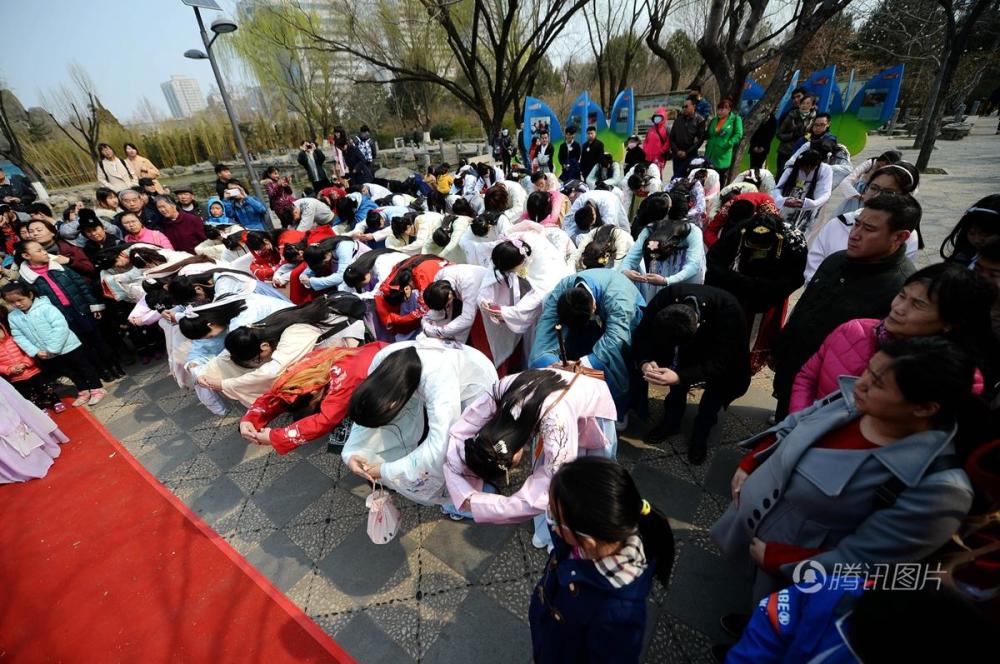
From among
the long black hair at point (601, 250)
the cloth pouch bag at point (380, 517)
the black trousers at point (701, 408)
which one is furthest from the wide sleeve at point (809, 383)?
the cloth pouch bag at point (380, 517)

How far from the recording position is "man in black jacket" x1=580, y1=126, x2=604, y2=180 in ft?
26.0

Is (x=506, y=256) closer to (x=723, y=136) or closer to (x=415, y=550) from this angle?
(x=415, y=550)

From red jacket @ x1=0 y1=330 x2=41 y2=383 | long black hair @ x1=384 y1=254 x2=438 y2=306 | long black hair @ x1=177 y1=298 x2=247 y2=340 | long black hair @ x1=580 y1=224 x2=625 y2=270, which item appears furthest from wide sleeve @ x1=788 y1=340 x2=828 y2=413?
red jacket @ x1=0 y1=330 x2=41 y2=383

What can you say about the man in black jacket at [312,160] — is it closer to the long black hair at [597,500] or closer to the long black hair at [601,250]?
the long black hair at [601,250]

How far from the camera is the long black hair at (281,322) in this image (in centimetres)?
284

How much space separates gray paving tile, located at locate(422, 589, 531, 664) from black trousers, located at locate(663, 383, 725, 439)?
1.75 metres

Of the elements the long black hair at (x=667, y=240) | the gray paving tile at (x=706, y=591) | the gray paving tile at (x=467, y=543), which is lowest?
the gray paving tile at (x=467, y=543)

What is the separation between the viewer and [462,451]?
1999 mm

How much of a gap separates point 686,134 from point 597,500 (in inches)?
328

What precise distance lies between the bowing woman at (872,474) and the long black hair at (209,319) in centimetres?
384

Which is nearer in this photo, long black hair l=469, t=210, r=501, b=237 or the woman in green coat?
long black hair l=469, t=210, r=501, b=237

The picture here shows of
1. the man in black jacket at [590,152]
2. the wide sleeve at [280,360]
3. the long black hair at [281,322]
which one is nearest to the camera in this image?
the long black hair at [281,322]

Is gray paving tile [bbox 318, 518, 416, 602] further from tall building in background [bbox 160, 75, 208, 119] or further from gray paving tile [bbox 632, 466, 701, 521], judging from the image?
tall building in background [bbox 160, 75, 208, 119]

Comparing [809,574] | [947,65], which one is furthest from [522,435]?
[947,65]
